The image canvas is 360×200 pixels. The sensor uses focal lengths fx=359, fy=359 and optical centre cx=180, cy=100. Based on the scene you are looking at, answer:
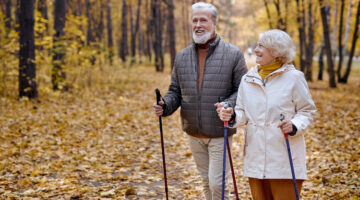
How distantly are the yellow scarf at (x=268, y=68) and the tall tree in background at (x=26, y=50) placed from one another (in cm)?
953

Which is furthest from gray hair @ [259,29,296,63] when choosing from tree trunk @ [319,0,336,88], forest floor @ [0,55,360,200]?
tree trunk @ [319,0,336,88]

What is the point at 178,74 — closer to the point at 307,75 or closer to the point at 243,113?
the point at 243,113

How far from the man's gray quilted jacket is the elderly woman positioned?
502 mm

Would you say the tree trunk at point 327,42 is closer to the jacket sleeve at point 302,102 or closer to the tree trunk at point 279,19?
the tree trunk at point 279,19

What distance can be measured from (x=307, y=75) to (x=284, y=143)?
1920cm

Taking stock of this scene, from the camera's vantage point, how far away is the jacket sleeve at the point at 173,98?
4.02m

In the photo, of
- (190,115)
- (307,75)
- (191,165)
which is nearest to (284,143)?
(190,115)

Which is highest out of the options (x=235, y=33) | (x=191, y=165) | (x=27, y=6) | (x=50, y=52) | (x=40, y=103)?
(x=235, y=33)

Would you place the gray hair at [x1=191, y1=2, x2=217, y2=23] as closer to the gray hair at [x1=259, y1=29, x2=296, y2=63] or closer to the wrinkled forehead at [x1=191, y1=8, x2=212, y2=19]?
the wrinkled forehead at [x1=191, y1=8, x2=212, y2=19]

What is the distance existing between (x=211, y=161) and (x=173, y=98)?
849 mm

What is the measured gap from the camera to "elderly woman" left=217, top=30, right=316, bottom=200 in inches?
119

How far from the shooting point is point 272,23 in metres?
22.9

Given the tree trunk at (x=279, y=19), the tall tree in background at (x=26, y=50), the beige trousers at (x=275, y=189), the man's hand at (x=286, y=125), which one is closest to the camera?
the man's hand at (x=286, y=125)

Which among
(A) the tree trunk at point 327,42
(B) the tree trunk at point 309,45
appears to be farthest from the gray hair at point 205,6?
(B) the tree trunk at point 309,45
